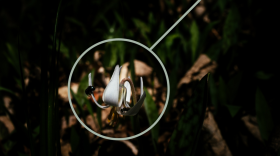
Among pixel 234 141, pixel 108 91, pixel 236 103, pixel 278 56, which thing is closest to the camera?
pixel 108 91

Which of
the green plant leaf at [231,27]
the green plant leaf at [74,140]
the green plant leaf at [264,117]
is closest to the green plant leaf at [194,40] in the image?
the green plant leaf at [231,27]

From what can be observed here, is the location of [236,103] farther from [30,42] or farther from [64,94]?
[30,42]

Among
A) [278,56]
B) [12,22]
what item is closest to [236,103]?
[278,56]

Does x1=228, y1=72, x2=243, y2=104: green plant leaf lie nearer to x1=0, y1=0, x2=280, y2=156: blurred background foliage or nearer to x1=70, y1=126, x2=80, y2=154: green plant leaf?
x1=0, y1=0, x2=280, y2=156: blurred background foliage

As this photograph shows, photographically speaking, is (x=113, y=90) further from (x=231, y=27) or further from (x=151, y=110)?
(x=231, y=27)

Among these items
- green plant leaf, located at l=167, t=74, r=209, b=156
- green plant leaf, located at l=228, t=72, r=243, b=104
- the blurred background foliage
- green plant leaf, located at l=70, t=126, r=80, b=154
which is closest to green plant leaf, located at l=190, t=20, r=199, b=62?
the blurred background foliage

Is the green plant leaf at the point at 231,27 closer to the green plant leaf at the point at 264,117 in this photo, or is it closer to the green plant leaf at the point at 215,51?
the green plant leaf at the point at 215,51

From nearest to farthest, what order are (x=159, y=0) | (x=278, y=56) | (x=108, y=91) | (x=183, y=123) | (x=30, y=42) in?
(x=108, y=91) < (x=183, y=123) < (x=278, y=56) < (x=30, y=42) < (x=159, y=0)

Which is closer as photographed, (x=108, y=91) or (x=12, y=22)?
(x=108, y=91)
